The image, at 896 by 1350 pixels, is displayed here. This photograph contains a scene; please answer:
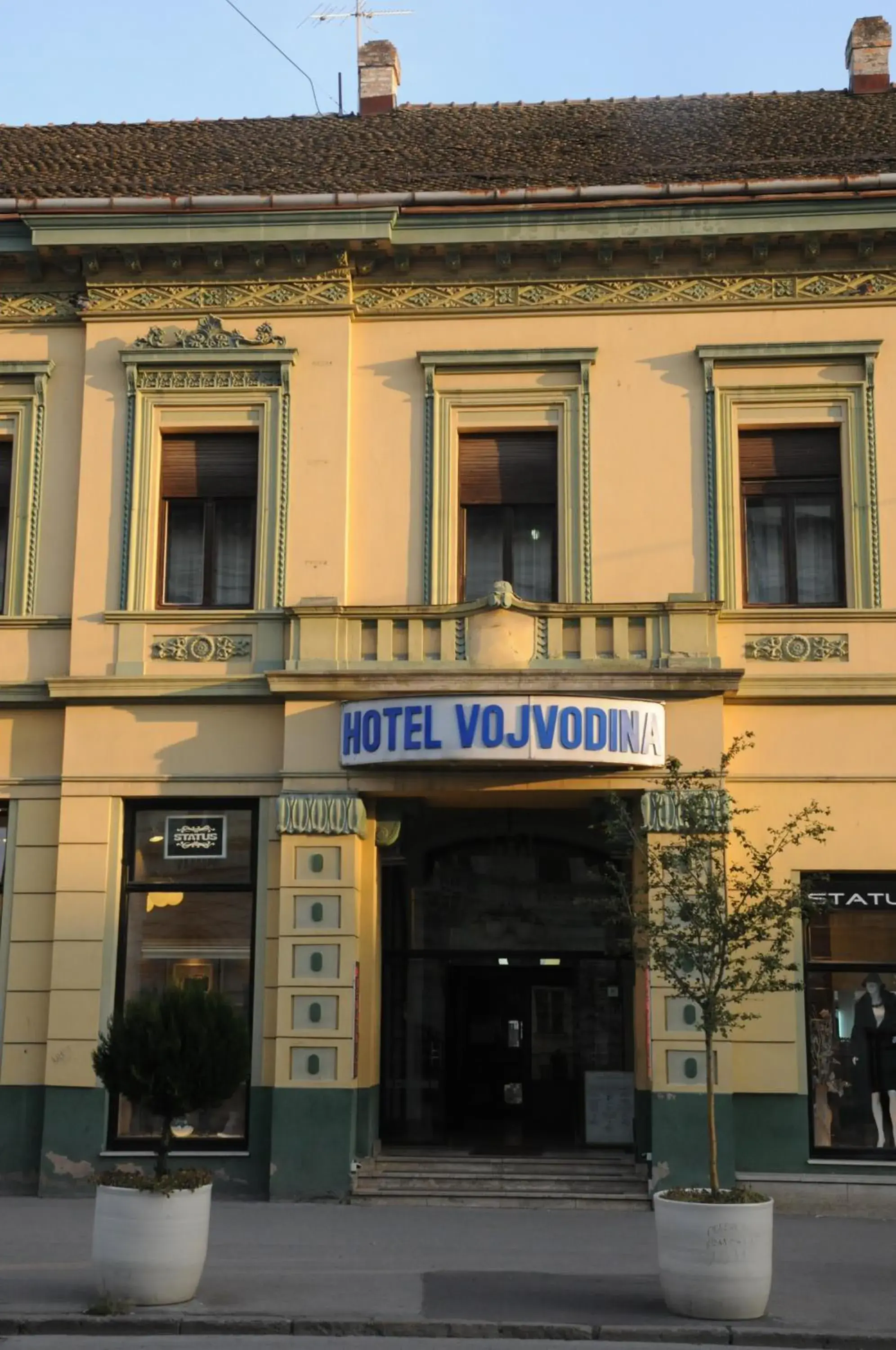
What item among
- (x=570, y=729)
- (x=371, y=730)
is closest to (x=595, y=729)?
(x=570, y=729)

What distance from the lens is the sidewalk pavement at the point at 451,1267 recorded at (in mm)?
10469

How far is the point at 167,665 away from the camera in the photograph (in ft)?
54.1

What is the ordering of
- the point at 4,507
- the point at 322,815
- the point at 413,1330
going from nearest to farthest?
the point at 413,1330 → the point at 322,815 → the point at 4,507

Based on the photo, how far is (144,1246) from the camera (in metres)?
10.4

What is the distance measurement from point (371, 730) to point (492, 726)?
4.06 ft

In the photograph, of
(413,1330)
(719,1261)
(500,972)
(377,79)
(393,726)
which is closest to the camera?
(413,1330)

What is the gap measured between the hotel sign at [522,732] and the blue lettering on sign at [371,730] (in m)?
0.10

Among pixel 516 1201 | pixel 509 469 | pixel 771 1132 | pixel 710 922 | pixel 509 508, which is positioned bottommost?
pixel 516 1201

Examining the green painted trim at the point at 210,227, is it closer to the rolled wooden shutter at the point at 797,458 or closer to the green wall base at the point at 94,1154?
the rolled wooden shutter at the point at 797,458

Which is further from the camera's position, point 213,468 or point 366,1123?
point 213,468

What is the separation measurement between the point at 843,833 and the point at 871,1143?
3.01m

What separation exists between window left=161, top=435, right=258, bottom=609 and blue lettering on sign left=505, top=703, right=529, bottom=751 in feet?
11.8

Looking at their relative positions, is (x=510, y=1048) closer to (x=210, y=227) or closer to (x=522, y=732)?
(x=522, y=732)

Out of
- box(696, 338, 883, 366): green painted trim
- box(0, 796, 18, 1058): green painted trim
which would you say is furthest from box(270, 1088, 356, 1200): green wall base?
box(696, 338, 883, 366): green painted trim
